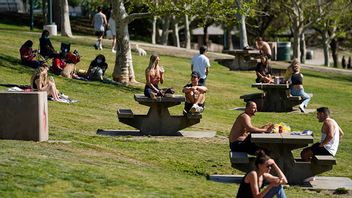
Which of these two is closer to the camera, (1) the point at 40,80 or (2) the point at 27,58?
(1) the point at 40,80

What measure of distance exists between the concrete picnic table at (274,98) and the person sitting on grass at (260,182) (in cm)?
1385

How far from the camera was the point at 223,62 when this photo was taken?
128 feet

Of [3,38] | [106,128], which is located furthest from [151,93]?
[3,38]

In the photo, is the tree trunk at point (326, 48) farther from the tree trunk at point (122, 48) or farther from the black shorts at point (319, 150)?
the black shorts at point (319, 150)

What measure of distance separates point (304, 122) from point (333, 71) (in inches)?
881

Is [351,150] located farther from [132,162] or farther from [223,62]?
[223,62]

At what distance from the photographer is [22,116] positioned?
14875 millimetres

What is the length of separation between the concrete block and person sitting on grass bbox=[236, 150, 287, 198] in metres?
4.72

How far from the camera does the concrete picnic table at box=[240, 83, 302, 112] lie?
83.1ft

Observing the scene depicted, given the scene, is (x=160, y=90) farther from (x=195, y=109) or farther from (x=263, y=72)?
(x=263, y=72)

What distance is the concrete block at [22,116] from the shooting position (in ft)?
48.4

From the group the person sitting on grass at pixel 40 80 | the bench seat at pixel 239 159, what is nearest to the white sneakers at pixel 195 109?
the person sitting on grass at pixel 40 80

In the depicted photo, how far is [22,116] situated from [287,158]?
14.3 ft

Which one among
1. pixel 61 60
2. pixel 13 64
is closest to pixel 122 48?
pixel 61 60
